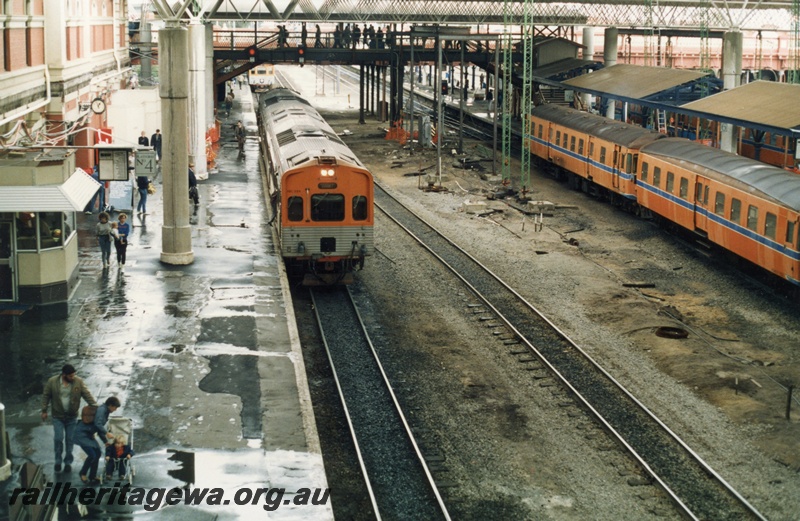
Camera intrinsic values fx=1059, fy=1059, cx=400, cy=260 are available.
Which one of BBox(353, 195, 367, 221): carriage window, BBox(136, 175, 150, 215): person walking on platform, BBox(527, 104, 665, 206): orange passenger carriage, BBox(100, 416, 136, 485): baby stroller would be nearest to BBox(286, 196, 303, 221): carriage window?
BBox(353, 195, 367, 221): carriage window

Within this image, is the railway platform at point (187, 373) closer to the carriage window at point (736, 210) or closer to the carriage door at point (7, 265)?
the carriage door at point (7, 265)

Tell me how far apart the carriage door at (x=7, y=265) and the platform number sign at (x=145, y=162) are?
534 centimetres

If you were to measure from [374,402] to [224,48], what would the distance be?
44980mm

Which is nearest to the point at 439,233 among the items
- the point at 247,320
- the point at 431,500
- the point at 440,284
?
the point at 440,284

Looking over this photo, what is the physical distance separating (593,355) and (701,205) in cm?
968

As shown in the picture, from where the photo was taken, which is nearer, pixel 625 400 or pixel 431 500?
pixel 431 500

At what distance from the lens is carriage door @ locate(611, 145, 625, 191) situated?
1355 inches

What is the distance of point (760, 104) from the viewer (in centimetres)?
3488

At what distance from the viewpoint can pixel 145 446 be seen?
1366cm

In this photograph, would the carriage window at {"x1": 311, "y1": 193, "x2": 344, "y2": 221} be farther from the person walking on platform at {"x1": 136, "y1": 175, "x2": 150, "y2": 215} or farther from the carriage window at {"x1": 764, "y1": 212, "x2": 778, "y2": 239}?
the carriage window at {"x1": 764, "y1": 212, "x2": 778, "y2": 239}

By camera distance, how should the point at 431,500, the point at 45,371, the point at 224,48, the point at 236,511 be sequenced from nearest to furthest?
the point at 236,511 < the point at 431,500 < the point at 45,371 < the point at 224,48

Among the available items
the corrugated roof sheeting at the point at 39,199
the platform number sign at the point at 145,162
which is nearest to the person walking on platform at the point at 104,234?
the platform number sign at the point at 145,162

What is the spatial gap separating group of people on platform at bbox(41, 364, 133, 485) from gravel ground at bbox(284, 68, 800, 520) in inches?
163

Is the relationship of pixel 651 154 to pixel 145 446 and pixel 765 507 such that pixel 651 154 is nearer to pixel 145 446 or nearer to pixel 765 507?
pixel 765 507
